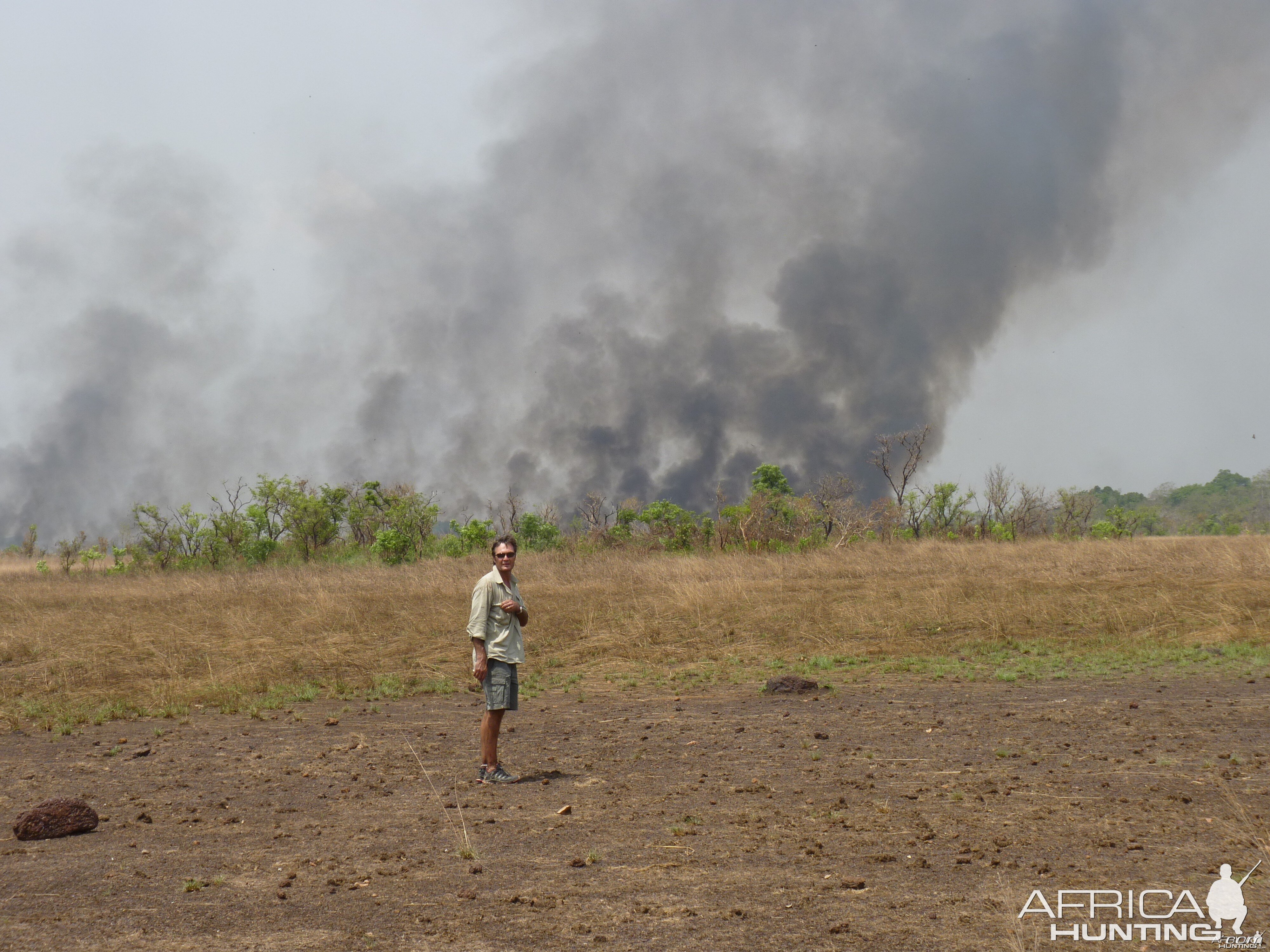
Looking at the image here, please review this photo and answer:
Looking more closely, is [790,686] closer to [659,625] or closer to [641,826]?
[641,826]

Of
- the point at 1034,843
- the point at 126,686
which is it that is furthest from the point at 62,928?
the point at 126,686

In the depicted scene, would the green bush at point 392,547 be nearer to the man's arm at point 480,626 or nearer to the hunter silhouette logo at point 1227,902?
the man's arm at point 480,626

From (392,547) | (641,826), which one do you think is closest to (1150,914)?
(641,826)

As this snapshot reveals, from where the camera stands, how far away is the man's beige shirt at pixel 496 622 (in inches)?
282

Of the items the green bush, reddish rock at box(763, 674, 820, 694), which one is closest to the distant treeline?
the green bush

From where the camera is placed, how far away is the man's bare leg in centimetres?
716

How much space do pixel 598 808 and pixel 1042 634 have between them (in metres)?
10.5

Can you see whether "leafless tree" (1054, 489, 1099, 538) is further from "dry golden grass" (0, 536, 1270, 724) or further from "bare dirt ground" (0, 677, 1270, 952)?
"bare dirt ground" (0, 677, 1270, 952)

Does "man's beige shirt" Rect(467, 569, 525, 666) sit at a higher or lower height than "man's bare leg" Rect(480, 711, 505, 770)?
higher

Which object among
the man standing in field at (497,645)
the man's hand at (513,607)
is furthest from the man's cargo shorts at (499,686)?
the man's hand at (513,607)

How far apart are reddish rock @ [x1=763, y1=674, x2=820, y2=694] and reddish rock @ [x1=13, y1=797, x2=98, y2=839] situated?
7.15m

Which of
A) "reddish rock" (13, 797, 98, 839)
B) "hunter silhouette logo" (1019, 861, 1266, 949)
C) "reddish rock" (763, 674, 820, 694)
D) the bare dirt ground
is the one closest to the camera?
"hunter silhouette logo" (1019, 861, 1266, 949)

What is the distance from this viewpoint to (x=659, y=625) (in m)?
16.1

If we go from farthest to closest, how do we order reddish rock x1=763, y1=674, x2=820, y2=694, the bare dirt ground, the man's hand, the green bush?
the green bush
reddish rock x1=763, y1=674, x2=820, y2=694
the man's hand
the bare dirt ground
